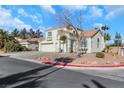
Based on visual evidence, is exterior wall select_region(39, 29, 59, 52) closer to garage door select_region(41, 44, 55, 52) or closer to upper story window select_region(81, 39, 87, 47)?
garage door select_region(41, 44, 55, 52)

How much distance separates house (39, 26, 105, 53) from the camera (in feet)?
132

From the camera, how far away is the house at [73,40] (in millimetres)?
40219

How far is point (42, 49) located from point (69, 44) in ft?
28.9

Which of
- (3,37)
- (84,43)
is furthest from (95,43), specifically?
(3,37)

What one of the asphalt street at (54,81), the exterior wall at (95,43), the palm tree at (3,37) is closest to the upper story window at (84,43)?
the exterior wall at (95,43)

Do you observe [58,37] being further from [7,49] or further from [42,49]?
[7,49]

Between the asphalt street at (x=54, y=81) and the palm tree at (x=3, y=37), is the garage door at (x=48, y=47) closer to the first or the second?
the palm tree at (x=3, y=37)

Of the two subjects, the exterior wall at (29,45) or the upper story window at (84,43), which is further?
the exterior wall at (29,45)

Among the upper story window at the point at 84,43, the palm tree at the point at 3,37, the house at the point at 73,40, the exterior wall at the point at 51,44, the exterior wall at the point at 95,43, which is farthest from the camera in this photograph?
the palm tree at the point at 3,37

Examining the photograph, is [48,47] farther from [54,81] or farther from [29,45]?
[54,81]

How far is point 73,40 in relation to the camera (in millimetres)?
41688

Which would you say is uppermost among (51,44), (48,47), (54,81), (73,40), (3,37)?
(3,37)

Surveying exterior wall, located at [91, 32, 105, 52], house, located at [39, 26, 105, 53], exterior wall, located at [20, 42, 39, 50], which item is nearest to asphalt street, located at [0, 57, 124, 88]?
house, located at [39, 26, 105, 53]
